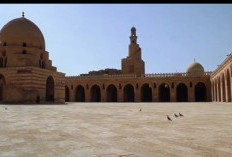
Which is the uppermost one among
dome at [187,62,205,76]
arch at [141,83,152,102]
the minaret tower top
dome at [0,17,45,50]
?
the minaret tower top

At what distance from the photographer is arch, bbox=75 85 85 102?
40.5 metres

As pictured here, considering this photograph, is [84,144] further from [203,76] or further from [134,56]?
[134,56]

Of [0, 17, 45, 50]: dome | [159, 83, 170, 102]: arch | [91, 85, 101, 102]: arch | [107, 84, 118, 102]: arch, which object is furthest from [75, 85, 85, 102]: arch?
[0, 17, 45, 50]: dome

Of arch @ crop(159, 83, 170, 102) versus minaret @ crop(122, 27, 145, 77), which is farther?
arch @ crop(159, 83, 170, 102)

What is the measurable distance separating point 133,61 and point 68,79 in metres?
9.92

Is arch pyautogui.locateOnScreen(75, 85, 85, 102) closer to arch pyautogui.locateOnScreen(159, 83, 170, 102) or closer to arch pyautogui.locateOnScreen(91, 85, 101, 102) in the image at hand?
arch pyautogui.locateOnScreen(91, 85, 101, 102)

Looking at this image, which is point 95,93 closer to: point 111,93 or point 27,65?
point 111,93

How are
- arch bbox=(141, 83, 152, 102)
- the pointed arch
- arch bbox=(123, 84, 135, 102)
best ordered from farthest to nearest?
arch bbox=(141, 83, 152, 102) → arch bbox=(123, 84, 135, 102) → the pointed arch

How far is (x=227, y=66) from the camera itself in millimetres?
24406

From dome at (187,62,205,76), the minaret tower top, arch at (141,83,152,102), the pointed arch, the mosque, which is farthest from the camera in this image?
dome at (187,62,205,76)

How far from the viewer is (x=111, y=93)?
4056cm

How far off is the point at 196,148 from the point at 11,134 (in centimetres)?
356

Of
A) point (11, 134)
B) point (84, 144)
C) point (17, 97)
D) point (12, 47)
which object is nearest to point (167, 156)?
point (84, 144)

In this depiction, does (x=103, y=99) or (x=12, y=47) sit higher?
(x=12, y=47)
